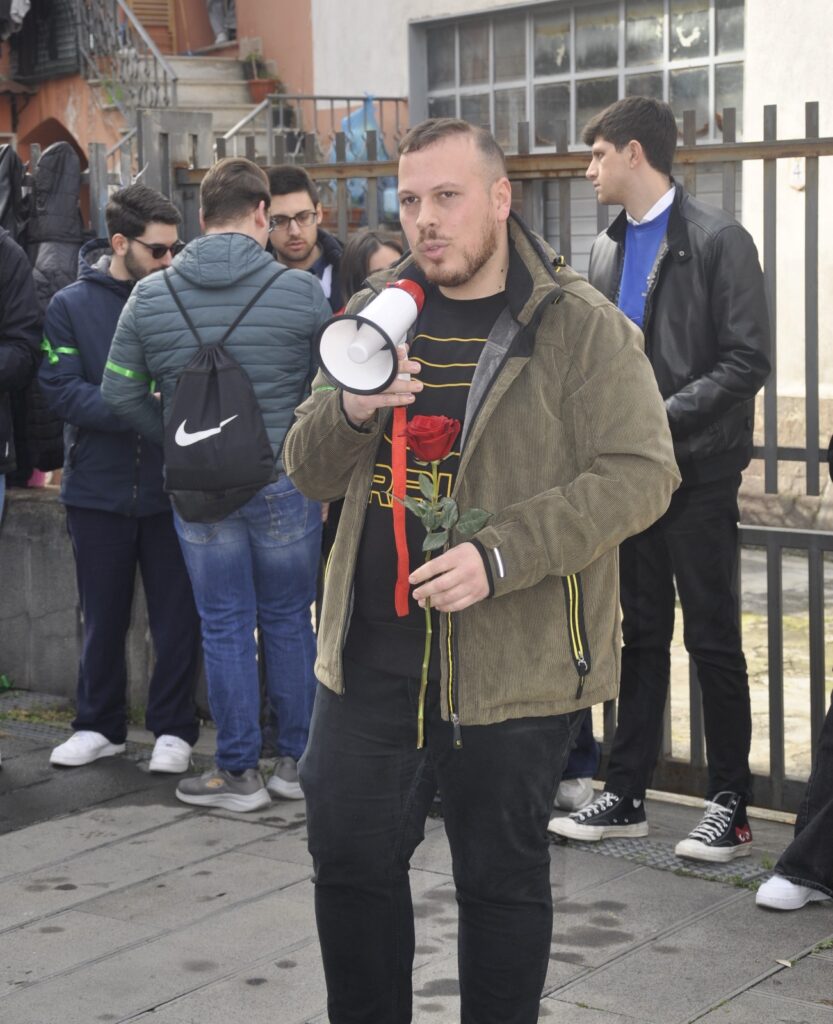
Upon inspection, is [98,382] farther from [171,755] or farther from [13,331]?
[171,755]

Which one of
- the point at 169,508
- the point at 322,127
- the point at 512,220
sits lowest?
the point at 169,508

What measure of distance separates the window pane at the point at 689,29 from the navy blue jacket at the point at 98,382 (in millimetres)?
9552

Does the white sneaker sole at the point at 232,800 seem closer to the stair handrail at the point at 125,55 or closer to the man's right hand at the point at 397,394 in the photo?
the man's right hand at the point at 397,394

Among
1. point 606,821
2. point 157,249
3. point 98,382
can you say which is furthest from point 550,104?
point 606,821

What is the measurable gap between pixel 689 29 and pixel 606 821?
10.7 metres

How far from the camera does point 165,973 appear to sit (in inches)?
166

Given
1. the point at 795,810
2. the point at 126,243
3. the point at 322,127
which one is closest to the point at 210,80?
the point at 322,127

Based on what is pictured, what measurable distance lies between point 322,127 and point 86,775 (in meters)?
13.4

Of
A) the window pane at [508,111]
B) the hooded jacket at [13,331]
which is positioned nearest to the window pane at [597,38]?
the window pane at [508,111]

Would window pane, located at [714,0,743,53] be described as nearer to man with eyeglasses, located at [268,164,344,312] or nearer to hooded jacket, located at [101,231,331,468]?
man with eyeglasses, located at [268,164,344,312]

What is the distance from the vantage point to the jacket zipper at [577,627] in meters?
3.24

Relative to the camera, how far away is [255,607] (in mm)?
5637

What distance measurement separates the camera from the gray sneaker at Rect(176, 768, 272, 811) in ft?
18.5

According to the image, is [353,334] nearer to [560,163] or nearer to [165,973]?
[165,973]
